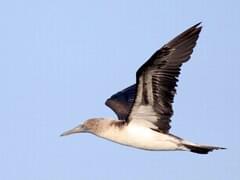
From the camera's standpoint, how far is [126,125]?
62.7 ft

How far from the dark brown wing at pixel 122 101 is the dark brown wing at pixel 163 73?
2.97 metres

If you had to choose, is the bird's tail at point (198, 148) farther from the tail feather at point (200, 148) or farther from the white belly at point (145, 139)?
the white belly at point (145, 139)

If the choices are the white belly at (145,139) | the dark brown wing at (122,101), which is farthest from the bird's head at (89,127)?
the dark brown wing at (122,101)

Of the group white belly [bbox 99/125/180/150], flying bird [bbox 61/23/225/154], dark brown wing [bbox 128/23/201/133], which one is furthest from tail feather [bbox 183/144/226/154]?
dark brown wing [bbox 128/23/201/133]

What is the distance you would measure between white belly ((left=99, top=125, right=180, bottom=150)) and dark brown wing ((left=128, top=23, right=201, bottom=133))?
464 millimetres

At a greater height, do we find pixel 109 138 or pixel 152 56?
pixel 152 56

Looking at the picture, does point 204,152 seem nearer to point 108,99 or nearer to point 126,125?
point 126,125

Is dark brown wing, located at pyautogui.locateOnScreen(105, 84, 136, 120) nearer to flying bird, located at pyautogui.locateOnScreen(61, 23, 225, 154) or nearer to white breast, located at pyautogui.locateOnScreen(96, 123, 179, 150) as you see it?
flying bird, located at pyautogui.locateOnScreen(61, 23, 225, 154)

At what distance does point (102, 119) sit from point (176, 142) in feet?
5.82

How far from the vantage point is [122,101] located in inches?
903

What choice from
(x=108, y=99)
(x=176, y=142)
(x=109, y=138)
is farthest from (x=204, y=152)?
(x=108, y=99)

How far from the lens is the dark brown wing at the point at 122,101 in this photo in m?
22.1

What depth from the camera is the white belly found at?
19.0m

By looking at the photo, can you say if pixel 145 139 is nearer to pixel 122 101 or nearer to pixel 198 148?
pixel 198 148
